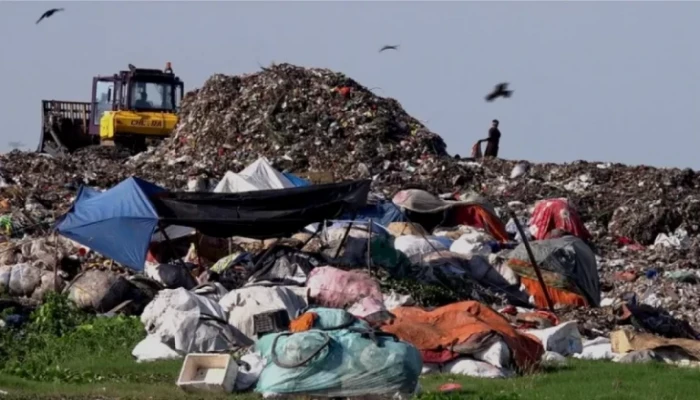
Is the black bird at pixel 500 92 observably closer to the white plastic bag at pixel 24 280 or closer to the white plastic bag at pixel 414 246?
the white plastic bag at pixel 414 246

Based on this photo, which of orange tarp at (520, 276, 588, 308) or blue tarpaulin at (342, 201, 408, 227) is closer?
orange tarp at (520, 276, 588, 308)

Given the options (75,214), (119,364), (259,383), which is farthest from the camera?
(75,214)

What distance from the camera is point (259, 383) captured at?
439 inches

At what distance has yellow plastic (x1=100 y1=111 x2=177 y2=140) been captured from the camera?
107 ft

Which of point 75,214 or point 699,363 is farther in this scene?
point 75,214

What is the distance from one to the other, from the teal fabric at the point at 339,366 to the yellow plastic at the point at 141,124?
21.7m

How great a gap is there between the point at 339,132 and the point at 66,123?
10.6 metres

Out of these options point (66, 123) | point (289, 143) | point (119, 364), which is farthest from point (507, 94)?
point (66, 123)

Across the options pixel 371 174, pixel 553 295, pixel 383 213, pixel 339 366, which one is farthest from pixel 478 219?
pixel 339 366

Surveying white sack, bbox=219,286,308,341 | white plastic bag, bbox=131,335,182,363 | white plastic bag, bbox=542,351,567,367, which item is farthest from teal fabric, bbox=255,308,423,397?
white sack, bbox=219,286,308,341

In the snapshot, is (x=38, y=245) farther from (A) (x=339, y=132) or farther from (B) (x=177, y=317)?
(A) (x=339, y=132)

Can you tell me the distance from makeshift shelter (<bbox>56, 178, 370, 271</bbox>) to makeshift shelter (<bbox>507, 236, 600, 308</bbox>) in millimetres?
2346

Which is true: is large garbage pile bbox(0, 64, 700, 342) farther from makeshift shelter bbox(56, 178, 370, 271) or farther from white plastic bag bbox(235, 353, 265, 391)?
white plastic bag bbox(235, 353, 265, 391)

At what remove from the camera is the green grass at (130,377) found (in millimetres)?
10945
